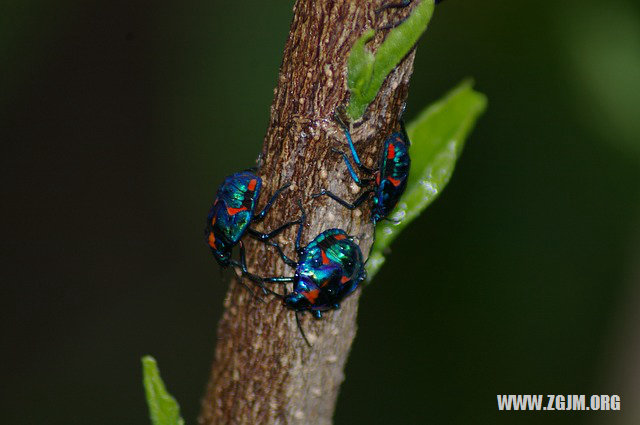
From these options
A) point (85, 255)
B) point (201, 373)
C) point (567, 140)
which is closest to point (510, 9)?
point (567, 140)

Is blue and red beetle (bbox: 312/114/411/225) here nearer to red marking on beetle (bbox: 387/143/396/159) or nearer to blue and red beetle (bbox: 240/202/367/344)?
red marking on beetle (bbox: 387/143/396/159)

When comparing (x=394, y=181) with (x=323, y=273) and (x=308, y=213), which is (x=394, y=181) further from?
(x=323, y=273)

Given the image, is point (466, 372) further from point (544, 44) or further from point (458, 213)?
point (544, 44)

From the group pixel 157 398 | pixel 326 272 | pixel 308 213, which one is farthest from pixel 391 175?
pixel 157 398

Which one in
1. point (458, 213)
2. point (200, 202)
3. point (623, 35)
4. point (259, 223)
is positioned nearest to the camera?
point (259, 223)

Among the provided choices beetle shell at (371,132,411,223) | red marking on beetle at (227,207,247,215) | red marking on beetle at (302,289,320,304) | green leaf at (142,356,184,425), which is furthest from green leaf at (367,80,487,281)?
green leaf at (142,356,184,425)
